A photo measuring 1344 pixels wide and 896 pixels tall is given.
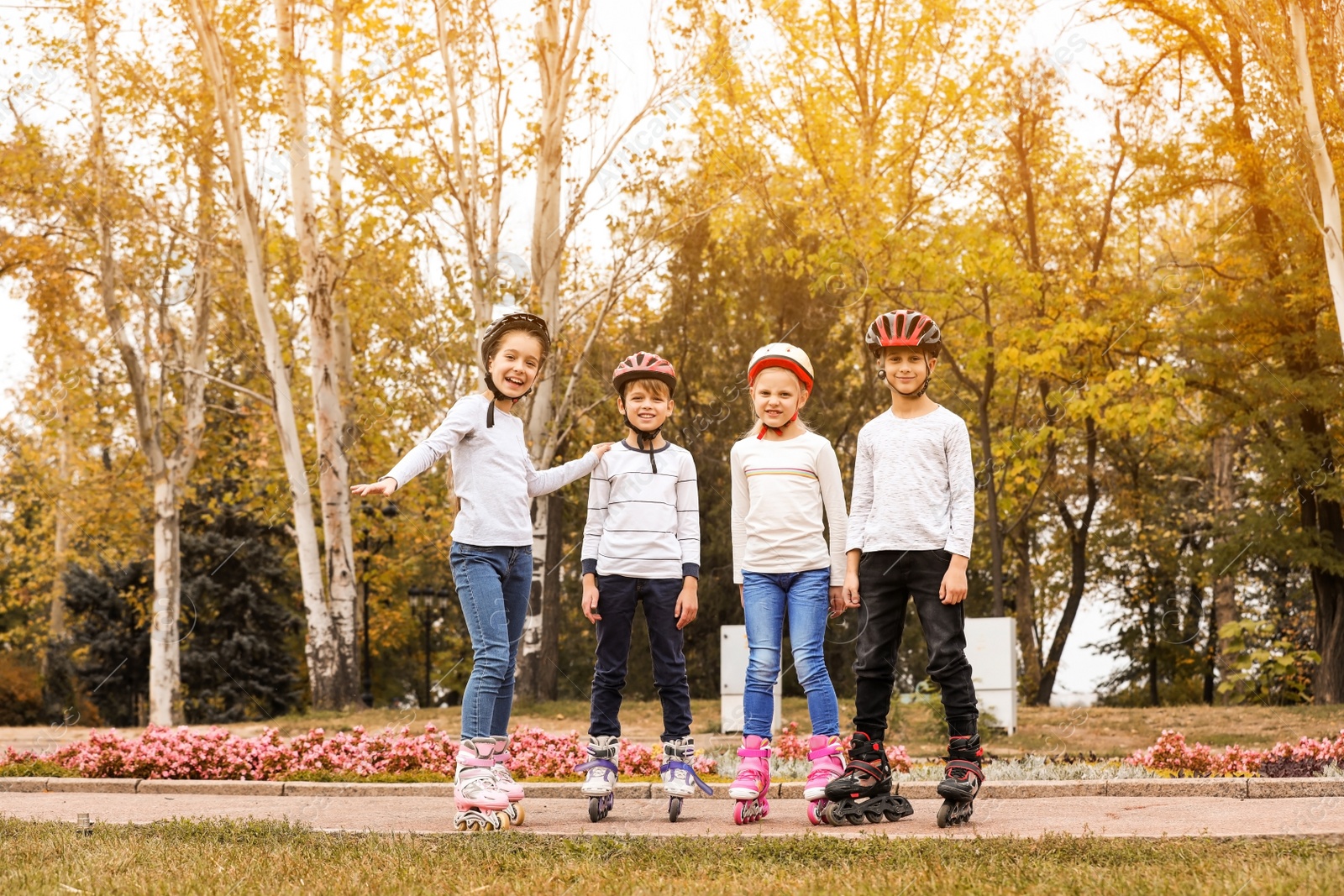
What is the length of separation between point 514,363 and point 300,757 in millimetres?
3338

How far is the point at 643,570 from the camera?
555 centimetres

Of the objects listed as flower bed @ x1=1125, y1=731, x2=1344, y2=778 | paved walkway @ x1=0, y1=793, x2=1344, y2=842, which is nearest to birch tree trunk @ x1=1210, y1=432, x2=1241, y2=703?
flower bed @ x1=1125, y1=731, x2=1344, y2=778

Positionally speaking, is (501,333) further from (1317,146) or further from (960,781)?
(1317,146)

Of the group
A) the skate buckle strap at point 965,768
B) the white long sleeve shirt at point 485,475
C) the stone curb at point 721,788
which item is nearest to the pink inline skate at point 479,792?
the white long sleeve shirt at point 485,475

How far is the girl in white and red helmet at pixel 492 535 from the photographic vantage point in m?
5.22

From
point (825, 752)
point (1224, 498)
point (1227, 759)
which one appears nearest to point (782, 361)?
point (825, 752)

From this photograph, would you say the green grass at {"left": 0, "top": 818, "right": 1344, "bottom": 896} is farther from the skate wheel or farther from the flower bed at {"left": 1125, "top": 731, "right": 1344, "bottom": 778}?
the flower bed at {"left": 1125, "top": 731, "right": 1344, "bottom": 778}

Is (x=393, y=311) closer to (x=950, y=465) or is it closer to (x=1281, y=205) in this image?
(x=1281, y=205)

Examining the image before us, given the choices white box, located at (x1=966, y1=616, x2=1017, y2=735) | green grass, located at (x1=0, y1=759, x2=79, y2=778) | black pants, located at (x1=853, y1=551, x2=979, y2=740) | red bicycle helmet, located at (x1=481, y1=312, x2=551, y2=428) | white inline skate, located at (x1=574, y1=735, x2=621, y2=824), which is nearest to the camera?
black pants, located at (x1=853, y1=551, x2=979, y2=740)

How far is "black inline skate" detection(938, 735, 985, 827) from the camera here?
4883mm

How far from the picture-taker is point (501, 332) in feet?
18.6

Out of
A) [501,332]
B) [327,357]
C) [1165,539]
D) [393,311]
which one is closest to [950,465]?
[501,332]

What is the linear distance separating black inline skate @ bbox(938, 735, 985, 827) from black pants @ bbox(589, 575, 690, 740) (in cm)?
112

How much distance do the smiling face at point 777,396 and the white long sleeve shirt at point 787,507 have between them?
0.37 ft
